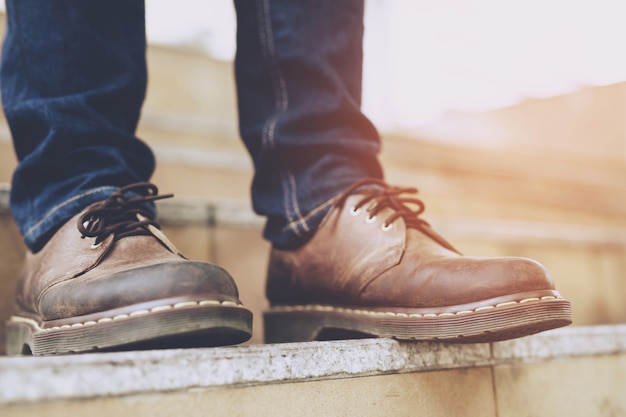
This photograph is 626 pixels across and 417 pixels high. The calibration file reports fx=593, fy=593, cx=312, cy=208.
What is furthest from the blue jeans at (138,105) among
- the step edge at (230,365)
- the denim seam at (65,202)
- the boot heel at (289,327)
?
the step edge at (230,365)

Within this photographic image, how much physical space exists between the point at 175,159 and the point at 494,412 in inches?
36.8

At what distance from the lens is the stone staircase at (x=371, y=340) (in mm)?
524

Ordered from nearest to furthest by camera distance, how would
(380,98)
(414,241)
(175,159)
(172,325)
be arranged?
(172,325), (414,241), (175,159), (380,98)

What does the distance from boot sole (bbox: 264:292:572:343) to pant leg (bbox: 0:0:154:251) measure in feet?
1.02

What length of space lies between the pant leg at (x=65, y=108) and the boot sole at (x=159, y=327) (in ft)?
0.57

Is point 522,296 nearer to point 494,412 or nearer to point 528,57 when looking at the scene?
point 494,412

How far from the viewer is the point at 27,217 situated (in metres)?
Answer: 0.76

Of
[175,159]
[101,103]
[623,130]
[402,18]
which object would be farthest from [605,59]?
[101,103]

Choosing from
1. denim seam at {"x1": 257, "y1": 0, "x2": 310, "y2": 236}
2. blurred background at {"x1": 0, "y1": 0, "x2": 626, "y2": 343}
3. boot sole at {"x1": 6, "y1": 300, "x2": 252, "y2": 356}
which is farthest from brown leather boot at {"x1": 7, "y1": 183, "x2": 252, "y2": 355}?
blurred background at {"x1": 0, "y1": 0, "x2": 626, "y2": 343}

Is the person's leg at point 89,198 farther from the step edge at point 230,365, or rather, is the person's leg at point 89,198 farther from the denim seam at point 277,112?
the denim seam at point 277,112

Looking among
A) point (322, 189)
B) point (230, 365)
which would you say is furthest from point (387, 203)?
point (230, 365)

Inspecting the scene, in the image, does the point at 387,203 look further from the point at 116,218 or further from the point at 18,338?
the point at 18,338

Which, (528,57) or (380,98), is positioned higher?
(528,57)

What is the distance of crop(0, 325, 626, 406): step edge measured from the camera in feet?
1.57
